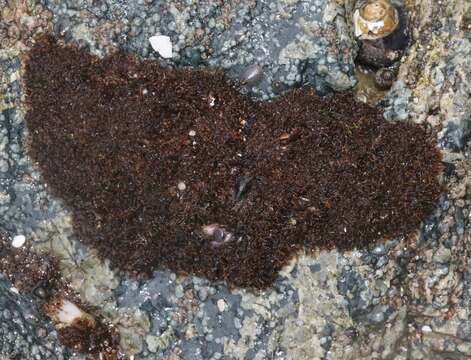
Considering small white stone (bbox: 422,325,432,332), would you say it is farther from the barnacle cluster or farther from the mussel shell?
the mussel shell

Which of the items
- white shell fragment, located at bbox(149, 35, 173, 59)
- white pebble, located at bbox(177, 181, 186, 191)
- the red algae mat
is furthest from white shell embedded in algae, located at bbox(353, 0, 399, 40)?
white pebble, located at bbox(177, 181, 186, 191)

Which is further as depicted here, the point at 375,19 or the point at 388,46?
the point at 388,46

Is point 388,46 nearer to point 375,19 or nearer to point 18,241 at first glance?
point 375,19

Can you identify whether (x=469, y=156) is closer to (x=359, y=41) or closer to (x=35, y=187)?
(x=359, y=41)

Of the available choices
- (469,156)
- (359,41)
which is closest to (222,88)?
(359,41)

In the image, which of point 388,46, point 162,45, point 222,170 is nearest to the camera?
point 222,170

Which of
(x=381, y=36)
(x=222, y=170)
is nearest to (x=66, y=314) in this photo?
(x=222, y=170)

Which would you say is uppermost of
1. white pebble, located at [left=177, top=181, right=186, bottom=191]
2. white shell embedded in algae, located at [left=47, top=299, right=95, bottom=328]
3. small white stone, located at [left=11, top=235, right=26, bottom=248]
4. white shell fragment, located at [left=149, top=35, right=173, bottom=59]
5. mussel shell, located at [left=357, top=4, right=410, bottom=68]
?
white shell fragment, located at [left=149, top=35, right=173, bottom=59]
